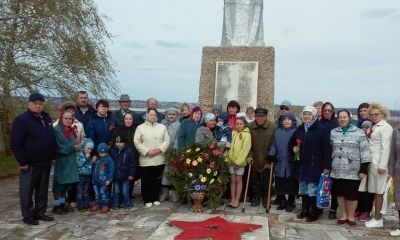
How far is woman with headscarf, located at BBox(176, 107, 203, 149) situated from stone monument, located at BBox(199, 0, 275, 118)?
6.83 ft

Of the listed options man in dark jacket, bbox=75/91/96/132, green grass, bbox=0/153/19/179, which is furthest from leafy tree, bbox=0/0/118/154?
man in dark jacket, bbox=75/91/96/132

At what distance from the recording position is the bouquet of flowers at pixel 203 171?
6027 mm

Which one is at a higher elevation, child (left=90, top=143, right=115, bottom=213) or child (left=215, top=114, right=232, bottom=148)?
child (left=215, top=114, right=232, bottom=148)

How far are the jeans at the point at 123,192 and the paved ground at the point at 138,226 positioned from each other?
0.15m

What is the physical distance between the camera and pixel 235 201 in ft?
20.6

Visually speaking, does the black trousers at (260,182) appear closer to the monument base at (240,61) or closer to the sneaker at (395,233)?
the sneaker at (395,233)

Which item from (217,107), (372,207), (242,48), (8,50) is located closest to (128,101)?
(217,107)

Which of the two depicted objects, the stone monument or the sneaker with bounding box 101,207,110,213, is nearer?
the sneaker with bounding box 101,207,110,213

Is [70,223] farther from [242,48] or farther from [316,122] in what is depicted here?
[242,48]

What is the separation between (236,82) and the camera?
27.5 feet

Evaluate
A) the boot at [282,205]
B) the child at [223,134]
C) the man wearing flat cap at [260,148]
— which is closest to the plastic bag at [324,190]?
the boot at [282,205]

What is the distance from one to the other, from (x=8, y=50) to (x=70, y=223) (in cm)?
479

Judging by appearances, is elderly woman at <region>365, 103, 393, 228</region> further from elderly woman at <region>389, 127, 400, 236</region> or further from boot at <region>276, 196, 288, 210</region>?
boot at <region>276, 196, 288, 210</region>

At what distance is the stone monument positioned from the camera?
8352 mm
